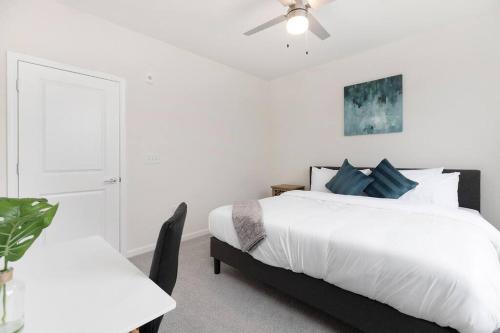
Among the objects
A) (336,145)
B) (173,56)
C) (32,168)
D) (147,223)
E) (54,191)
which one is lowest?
(147,223)

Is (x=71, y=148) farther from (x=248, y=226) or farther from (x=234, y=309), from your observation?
(x=234, y=309)

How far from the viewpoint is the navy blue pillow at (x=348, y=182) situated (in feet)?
9.48

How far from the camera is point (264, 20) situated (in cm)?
266

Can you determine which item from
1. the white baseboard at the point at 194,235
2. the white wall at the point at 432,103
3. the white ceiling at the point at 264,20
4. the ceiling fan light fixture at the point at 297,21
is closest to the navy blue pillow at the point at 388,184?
the white wall at the point at 432,103

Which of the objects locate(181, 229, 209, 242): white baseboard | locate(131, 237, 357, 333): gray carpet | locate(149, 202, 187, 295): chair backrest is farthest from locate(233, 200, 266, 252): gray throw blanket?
locate(181, 229, 209, 242): white baseboard

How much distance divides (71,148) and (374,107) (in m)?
3.68

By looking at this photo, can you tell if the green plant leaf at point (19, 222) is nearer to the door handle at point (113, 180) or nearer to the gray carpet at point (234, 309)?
the gray carpet at point (234, 309)

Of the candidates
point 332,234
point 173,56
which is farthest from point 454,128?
point 173,56

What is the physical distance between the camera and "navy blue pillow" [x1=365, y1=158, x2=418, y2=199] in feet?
8.68

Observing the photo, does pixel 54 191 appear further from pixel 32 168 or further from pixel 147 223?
pixel 147 223

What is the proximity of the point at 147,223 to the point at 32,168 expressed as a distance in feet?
4.18

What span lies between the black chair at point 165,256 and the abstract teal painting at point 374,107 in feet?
10.5

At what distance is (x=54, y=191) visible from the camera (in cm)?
236

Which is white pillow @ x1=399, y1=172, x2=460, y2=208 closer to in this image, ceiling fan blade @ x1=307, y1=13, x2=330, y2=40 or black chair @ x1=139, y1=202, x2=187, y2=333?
ceiling fan blade @ x1=307, y1=13, x2=330, y2=40
